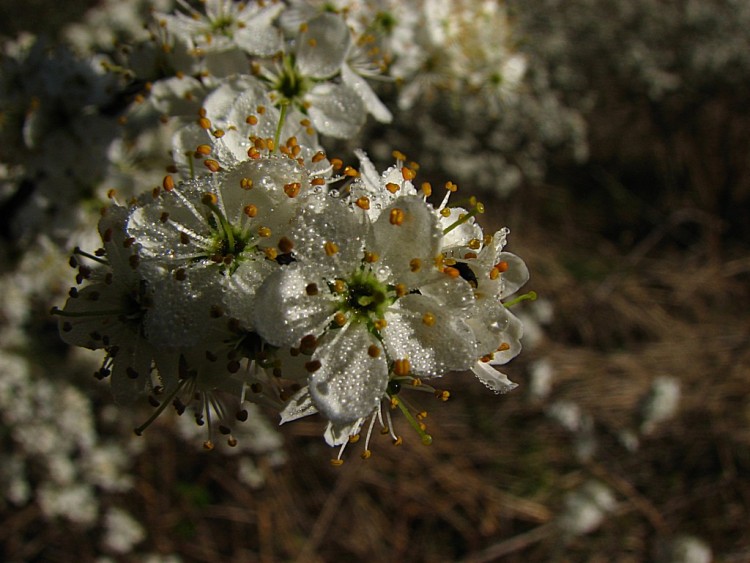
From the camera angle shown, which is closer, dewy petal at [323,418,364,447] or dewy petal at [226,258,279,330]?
dewy petal at [226,258,279,330]

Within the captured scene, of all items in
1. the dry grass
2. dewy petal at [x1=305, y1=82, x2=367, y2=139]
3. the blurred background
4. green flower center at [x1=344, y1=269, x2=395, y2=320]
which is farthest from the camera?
the dry grass

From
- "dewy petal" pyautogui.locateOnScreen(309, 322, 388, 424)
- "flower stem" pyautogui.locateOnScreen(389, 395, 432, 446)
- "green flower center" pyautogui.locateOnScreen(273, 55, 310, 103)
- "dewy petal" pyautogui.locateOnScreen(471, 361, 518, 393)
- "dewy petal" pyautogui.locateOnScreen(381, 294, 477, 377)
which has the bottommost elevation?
"flower stem" pyautogui.locateOnScreen(389, 395, 432, 446)

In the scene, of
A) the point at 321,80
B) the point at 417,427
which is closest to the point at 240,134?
the point at 321,80

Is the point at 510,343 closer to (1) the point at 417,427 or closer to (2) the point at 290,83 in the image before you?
(1) the point at 417,427

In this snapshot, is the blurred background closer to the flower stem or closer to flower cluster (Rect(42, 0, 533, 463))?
flower cluster (Rect(42, 0, 533, 463))

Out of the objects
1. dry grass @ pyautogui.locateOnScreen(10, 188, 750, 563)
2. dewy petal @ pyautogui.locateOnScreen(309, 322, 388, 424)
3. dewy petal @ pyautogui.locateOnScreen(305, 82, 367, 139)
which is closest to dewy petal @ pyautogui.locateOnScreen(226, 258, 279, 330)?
dewy petal @ pyautogui.locateOnScreen(309, 322, 388, 424)

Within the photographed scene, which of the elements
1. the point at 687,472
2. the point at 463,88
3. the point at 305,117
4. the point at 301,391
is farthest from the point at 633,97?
the point at 301,391

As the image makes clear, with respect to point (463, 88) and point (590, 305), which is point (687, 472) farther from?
point (463, 88)
